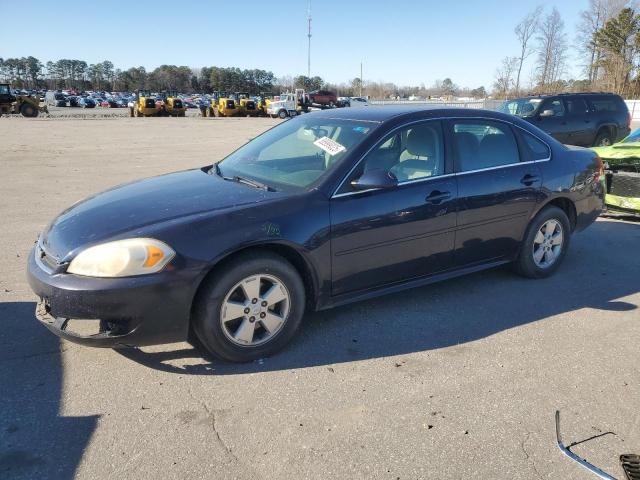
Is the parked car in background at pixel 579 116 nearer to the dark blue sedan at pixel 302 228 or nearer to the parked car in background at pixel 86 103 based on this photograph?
the dark blue sedan at pixel 302 228

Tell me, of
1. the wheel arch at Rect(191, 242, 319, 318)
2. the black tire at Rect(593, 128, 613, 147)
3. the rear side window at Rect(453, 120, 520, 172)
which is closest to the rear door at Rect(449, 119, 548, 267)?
the rear side window at Rect(453, 120, 520, 172)

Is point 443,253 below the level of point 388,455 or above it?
above

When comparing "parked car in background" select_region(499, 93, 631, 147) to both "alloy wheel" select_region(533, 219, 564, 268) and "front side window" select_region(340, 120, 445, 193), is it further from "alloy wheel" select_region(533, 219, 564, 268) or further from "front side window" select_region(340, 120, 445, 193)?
"front side window" select_region(340, 120, 445, 193)

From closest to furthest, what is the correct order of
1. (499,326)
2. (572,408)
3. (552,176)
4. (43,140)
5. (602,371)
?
(572,408) < (602,371) < (499,326) < (552,176) < (43,140)

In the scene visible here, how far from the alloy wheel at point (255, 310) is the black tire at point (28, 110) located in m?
42.3

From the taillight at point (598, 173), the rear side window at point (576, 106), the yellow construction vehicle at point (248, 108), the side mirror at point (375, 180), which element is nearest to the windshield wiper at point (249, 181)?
the side mirror at point (375, 180)

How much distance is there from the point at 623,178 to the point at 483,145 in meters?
3.66

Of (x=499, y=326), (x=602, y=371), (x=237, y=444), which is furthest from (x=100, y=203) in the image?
(x=602, y=371)

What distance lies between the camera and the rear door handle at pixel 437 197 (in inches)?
160

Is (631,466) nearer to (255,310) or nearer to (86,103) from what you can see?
(255,310)

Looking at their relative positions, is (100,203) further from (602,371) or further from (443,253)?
(602,371)

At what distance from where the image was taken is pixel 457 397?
10.1 feet

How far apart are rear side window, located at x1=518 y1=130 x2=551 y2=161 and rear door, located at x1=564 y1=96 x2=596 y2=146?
362 inches

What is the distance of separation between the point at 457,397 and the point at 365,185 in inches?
58.9
